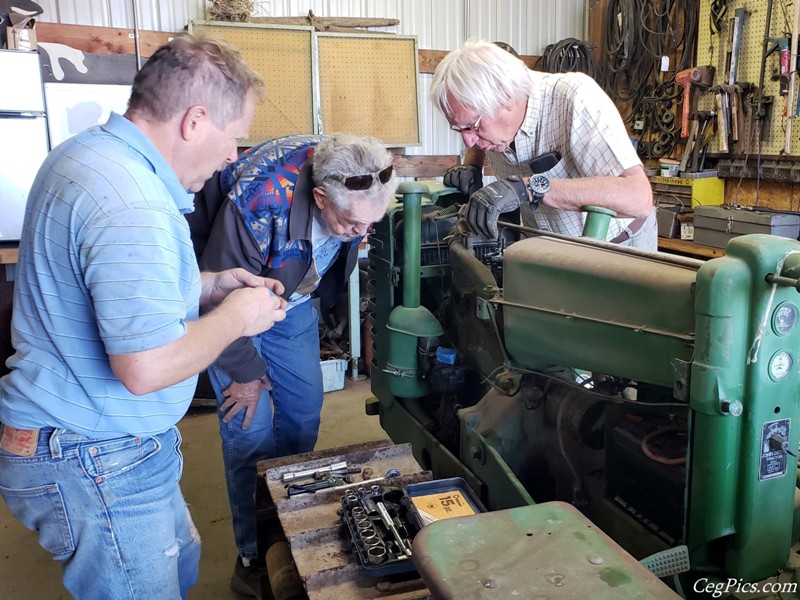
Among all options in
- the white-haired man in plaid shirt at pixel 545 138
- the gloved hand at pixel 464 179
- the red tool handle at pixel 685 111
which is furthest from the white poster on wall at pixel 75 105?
the red tool handle at pixel 685 111

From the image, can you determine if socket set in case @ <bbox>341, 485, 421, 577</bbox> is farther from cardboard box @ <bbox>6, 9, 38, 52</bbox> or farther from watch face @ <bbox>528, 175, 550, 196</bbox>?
cardboard box @ <bbox>6, 9, 38, 52</bbox>

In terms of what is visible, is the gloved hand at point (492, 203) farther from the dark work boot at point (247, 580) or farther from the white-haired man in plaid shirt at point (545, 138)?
the dark work boot at point (247, 580)

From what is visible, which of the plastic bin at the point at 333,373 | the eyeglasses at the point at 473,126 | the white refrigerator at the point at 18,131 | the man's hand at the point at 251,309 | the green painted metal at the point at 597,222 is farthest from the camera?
the plastic bin at the point at 333,373

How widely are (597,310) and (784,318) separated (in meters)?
0.35

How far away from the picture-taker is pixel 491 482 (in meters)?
1.87

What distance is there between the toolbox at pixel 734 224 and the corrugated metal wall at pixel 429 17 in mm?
1804

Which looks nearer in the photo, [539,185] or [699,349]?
[699,349]

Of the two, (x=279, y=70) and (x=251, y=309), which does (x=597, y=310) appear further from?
(x=279, y=70)

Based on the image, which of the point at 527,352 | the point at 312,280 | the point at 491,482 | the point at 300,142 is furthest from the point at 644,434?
the point at 300,142

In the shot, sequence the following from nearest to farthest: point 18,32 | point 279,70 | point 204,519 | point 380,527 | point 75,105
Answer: point 380,527
point 204,519
point 18,32
point 75,105
point 279,70

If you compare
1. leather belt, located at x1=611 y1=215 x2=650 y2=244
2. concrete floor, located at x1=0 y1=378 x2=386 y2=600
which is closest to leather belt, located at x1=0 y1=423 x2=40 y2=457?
concrete floor, located at x1=0 y1=378 x2=386 y2=600

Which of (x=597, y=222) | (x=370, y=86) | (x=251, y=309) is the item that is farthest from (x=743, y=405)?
(x=370, y=86)

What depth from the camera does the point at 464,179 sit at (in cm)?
249

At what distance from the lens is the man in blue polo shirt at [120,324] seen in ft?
3.49
